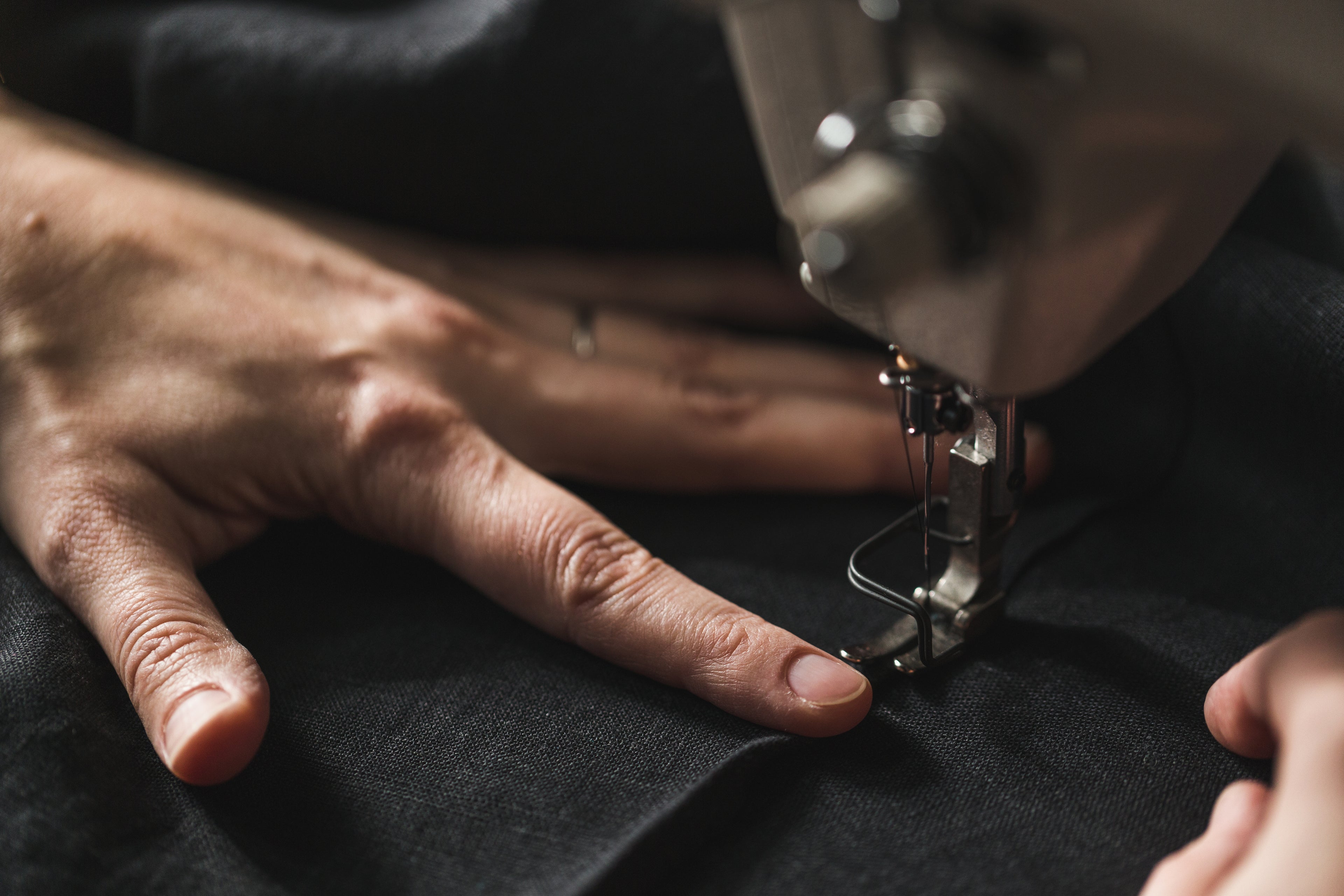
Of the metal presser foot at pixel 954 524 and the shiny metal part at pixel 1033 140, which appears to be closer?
the shiny metal part at pixel 1033 140

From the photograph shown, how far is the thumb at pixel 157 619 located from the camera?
46 cm

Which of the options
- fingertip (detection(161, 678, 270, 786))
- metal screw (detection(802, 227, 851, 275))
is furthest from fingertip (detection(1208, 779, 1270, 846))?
fingertip (detection(161, 678, 270, 786))

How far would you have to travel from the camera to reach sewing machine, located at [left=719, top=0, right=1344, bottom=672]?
32cm

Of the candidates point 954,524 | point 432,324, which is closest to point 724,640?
point 954,524

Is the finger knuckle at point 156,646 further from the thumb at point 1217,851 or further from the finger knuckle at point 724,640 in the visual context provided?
the thumb at point 1217,851

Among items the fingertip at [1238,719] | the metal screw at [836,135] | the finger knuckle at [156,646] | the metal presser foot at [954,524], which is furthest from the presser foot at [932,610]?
the finger knuckle at [156,646]

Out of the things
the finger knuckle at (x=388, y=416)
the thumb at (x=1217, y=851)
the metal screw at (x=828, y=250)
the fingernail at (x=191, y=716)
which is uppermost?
the metal screw at (x=828, y=250)

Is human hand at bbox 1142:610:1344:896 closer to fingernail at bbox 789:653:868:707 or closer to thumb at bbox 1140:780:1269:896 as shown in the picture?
thumb at bbox 1140:780:1269:896

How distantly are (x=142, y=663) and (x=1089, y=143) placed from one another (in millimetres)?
Result: 484

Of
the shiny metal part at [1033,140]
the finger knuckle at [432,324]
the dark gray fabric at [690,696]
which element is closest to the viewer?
the shiny metal part at [1033,140]

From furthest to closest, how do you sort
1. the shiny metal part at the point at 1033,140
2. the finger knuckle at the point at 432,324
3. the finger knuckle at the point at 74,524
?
the finger knuckle at the point at 432,324, the finger knuckle at the point at 74,524, the shiny metal part at the point at 1033,140

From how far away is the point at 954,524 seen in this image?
0.54 m

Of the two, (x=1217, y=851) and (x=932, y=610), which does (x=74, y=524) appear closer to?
(x=932, y=610)

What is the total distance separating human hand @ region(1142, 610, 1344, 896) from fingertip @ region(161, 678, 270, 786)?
1.32 feet
